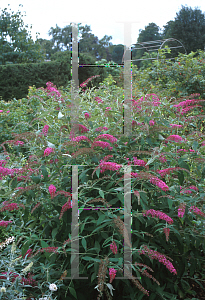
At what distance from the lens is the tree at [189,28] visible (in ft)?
68.3

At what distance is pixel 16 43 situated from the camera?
16469 millimetres

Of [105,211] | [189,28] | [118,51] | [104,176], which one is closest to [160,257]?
[105,211]

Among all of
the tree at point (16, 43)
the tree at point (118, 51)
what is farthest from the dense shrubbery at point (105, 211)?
the tree at point (16, 43)

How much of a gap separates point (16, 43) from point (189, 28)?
40.1 ft

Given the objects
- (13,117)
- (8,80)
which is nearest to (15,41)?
(8,80)

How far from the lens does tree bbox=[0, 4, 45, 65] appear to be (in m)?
16.2

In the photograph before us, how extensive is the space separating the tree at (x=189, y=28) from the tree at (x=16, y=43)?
33.7 feet

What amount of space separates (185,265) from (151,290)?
299 millimetres

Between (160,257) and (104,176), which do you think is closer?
(160,257)

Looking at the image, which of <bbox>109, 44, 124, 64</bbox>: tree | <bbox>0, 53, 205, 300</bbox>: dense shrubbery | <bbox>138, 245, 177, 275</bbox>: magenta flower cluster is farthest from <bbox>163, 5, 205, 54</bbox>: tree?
<bbox>138, 245, 177, 275</bbox>: magenta flower cluster

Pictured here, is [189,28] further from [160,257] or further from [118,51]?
[160,257]

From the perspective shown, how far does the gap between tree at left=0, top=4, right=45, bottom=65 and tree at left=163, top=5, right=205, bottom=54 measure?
33.7ft

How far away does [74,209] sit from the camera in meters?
1.81

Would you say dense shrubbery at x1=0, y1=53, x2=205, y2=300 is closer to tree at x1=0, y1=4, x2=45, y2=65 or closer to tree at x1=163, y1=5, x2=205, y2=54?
tree at x1=0, y1=4, x2=45, y2=65
